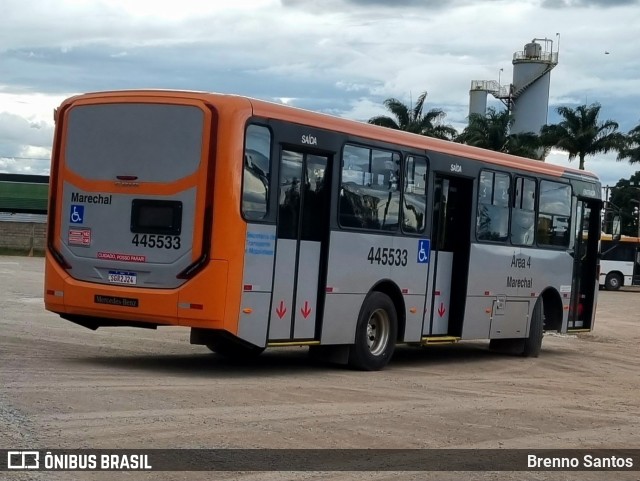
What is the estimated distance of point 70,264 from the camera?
521 inches

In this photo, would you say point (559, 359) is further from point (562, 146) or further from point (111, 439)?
point (562, 146)

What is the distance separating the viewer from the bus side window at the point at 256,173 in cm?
1250

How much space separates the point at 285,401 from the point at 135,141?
371cm

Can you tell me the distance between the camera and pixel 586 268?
810 inches

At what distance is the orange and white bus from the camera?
40.5 ft

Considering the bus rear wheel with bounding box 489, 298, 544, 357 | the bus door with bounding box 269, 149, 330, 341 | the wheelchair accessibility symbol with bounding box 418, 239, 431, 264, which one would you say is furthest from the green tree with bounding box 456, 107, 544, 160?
the bus door with bounding box 269, 149, 330, 341

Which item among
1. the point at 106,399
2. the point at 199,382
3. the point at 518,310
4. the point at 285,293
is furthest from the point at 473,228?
the point at 106,399

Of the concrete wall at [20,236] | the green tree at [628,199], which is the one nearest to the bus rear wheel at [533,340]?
the concrete wall at [20,236]

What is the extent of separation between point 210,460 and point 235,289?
4.45 meters

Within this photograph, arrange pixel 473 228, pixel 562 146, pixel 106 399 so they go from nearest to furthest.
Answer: pixel 106 399 → pixel 473 228 → pixel 562 146

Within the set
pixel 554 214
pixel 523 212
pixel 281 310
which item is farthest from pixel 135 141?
pixel 554 214

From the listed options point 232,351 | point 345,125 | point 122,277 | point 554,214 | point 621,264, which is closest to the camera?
point 122,277

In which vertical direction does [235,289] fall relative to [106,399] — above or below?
above

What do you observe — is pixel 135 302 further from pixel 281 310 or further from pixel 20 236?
pixel 20 236
